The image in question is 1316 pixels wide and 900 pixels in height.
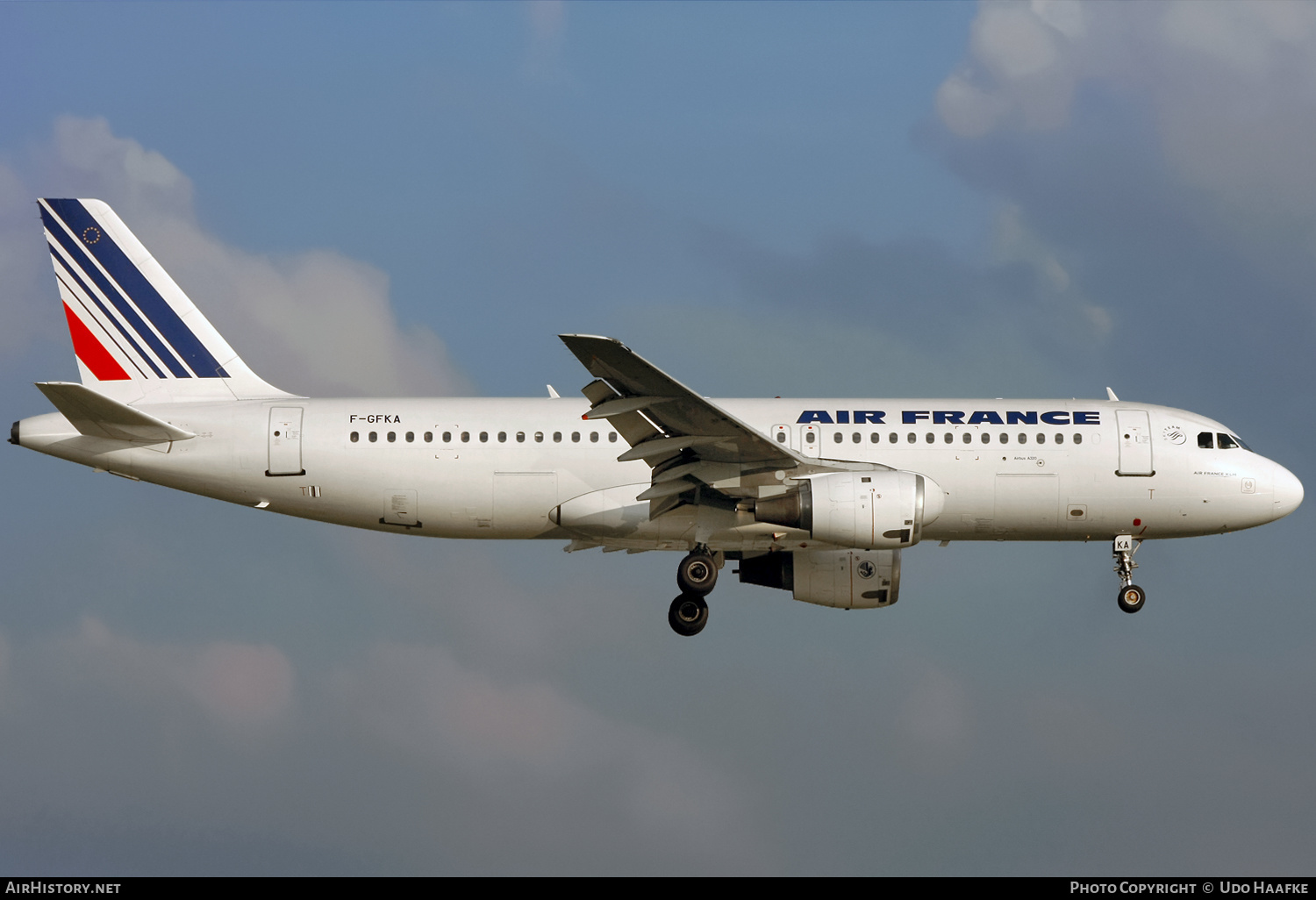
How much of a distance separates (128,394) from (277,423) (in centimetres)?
386

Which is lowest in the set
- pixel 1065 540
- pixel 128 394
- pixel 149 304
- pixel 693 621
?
pixel 693 621

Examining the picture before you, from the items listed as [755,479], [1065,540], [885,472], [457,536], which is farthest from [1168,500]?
[457,536]

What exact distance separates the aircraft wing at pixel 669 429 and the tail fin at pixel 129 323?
873 cm

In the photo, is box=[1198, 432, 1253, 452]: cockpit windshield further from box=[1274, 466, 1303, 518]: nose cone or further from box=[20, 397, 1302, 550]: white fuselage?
box=[1274, 466, 1303, 518]: nose cone

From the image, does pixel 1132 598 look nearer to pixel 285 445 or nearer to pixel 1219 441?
pixel 1219 441

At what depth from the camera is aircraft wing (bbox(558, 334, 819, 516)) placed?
25.3 m

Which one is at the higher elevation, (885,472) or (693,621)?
(885,472)

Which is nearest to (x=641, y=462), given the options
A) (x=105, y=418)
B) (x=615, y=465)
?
(x=615, y=465)

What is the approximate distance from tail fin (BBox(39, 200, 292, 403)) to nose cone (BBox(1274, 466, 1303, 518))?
21.2 meters

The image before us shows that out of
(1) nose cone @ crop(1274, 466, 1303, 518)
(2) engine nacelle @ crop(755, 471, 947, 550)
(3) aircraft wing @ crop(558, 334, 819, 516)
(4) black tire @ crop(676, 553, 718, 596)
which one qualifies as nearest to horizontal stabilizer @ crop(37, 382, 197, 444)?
(3) aircraft wing @ crop(558, 334, 819, 516)

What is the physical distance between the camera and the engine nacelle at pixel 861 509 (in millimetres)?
27406

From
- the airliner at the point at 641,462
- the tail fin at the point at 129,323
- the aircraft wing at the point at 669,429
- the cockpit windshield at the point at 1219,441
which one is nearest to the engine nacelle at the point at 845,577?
the airliner at the point at 641,462

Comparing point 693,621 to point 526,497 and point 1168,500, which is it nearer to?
point 526,497

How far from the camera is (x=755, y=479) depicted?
1118 inches
